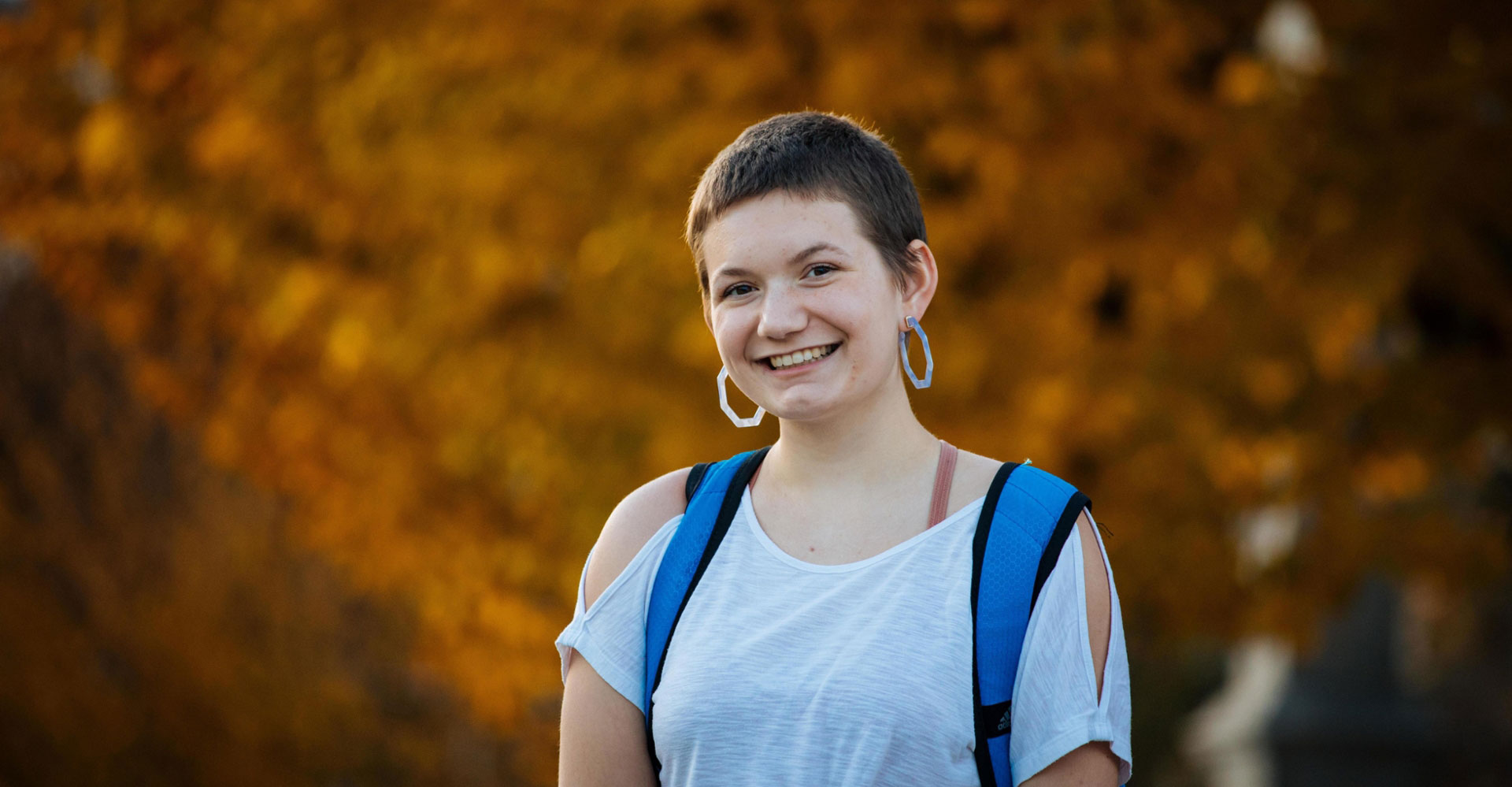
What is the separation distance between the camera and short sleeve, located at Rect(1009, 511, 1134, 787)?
1697mm

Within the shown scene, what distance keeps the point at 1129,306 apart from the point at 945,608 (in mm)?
4069

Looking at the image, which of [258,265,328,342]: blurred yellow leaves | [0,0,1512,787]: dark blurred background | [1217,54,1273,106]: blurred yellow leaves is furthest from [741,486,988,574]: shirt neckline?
[258,265,328,342]: blurred yellow leaves

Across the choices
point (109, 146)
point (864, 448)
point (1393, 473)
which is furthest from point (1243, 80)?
point (109, 146)

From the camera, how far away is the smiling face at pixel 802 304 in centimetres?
183

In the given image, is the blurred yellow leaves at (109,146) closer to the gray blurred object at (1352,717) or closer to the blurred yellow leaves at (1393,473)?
the blurred yellow leaves at (1393,473)

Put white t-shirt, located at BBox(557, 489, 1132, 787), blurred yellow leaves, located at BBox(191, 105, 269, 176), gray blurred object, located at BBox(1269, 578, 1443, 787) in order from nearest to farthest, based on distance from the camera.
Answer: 1. white t-shirt, located at BBox(557, 489, 1132, 787)
2. blurred yellow leaves, located at BBox(191, 105, 269, 176)
3. gray blurred object, located at BBox(1269, 578, 1443, 787)

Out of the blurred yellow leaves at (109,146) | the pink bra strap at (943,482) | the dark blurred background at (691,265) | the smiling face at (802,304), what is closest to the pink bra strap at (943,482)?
the pink bra strap at (943,482)

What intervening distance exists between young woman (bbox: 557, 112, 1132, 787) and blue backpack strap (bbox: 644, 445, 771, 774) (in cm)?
2

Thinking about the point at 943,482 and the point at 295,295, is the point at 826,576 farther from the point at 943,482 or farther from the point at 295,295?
the point at 295,295

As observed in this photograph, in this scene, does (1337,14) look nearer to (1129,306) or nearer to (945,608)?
(1129,306)

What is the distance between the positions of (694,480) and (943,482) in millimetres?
370

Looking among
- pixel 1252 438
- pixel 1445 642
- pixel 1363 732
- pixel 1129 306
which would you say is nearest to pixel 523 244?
pixel 1129 306

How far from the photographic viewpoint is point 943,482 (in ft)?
6.14

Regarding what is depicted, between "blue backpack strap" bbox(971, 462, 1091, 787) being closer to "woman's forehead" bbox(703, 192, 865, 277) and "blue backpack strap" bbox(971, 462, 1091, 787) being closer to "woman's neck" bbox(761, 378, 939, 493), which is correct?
"woman's neck" bbox(761, 378, 939, 493)
